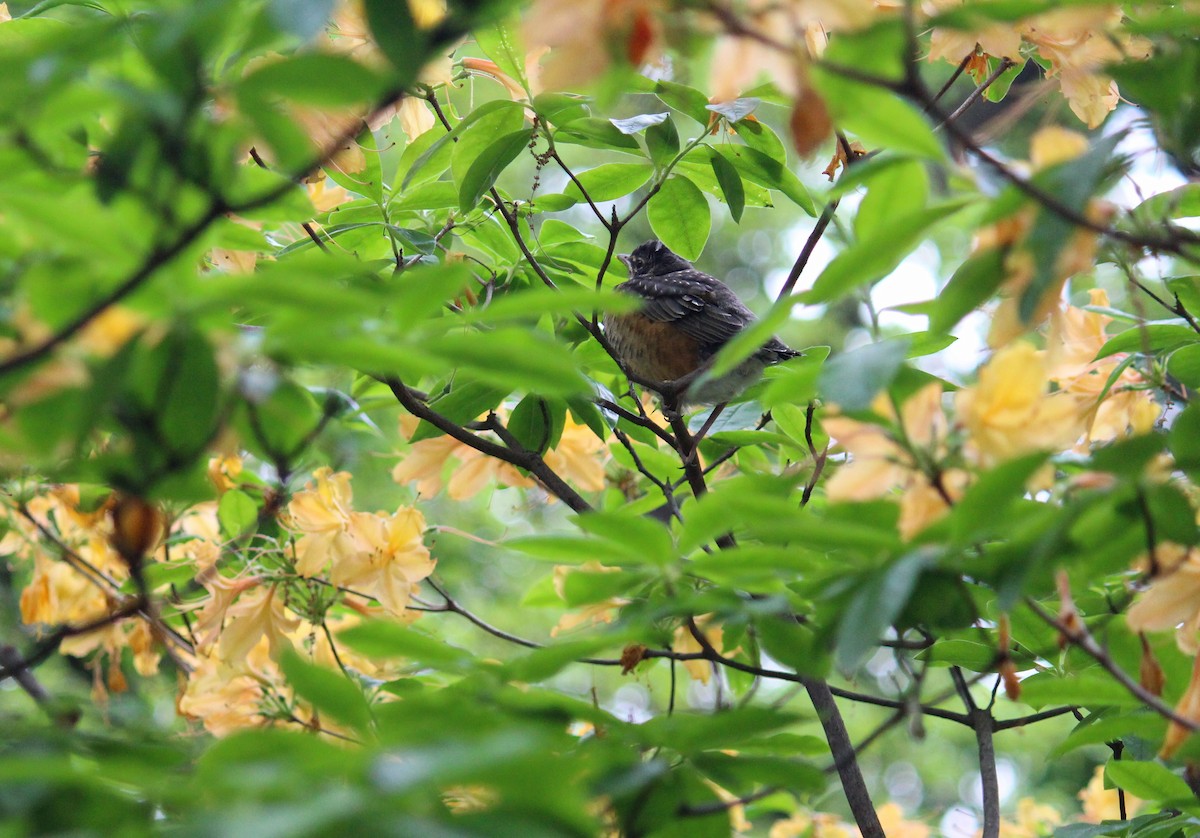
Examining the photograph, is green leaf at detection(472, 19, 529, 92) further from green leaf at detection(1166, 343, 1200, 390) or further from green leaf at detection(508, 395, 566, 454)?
green leaf at detection(1166, 343, 1200, 390)

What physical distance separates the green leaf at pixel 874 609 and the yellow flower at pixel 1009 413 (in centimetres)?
14

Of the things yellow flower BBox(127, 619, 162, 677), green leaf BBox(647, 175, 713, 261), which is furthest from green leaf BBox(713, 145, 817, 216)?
yellow flower BBox(127, 619, 162, 677)

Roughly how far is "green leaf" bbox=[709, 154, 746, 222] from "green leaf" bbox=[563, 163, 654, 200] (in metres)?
0.22

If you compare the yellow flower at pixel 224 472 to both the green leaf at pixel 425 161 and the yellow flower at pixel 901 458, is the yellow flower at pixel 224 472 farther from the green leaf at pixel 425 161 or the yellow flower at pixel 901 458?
the yellow flower at pixel 901 458

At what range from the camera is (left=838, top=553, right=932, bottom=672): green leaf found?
790 millimetres

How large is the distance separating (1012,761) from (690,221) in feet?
20.3

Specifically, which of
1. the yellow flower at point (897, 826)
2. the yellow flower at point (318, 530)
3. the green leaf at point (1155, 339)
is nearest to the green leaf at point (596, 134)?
the yellow flower at point (318, 530)

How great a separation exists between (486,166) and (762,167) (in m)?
0.56

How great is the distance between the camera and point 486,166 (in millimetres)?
1750

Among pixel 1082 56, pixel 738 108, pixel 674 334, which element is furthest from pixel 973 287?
pixel 674 334

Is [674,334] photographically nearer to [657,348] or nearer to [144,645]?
[657,348]

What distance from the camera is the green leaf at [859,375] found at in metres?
0.78

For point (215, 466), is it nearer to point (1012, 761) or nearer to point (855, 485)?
point (855, 485)

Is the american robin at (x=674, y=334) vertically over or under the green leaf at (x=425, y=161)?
over
